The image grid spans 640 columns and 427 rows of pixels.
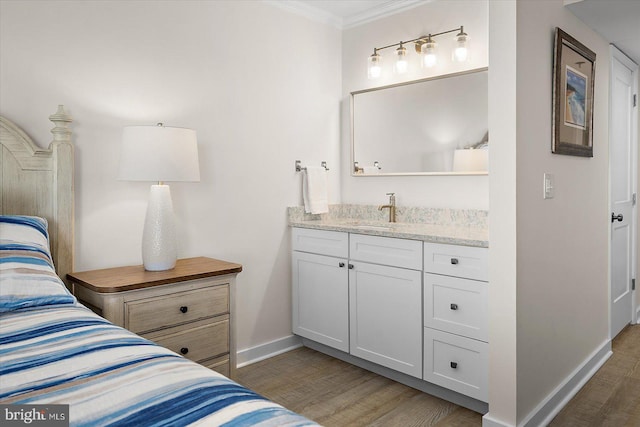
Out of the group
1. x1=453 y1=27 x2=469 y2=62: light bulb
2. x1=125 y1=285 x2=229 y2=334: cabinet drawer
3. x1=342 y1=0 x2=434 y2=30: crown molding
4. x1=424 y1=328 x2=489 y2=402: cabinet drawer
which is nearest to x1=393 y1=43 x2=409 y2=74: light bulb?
x1=342 y1=0 x2=434 y2=30: crown molding

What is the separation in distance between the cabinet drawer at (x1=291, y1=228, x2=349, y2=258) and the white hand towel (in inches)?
7.8

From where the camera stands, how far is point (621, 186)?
11.3ft

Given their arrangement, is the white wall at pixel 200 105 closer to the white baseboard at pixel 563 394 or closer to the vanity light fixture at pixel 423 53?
the vanity light fixture at pixel 423 53

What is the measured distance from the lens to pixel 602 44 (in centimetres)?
296

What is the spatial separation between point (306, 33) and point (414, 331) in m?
2.21

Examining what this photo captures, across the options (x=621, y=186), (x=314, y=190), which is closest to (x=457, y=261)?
(x=314, y=190)

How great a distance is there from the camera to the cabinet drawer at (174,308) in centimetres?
213

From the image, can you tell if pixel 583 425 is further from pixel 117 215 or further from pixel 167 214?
pixel 117 215

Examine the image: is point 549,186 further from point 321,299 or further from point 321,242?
point 321,299

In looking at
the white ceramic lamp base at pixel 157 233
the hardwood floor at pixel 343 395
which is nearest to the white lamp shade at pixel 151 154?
the white ceramic lamp base at pixel 157 233

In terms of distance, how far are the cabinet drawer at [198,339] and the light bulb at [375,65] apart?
1.99 metres

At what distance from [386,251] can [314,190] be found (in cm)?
86

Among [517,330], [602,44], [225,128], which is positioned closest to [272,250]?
[225,128]

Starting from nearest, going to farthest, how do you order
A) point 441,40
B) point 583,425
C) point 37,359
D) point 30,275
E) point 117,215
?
point 37,359
point 30,275
point 583,425
point 117,215
point 441,40
